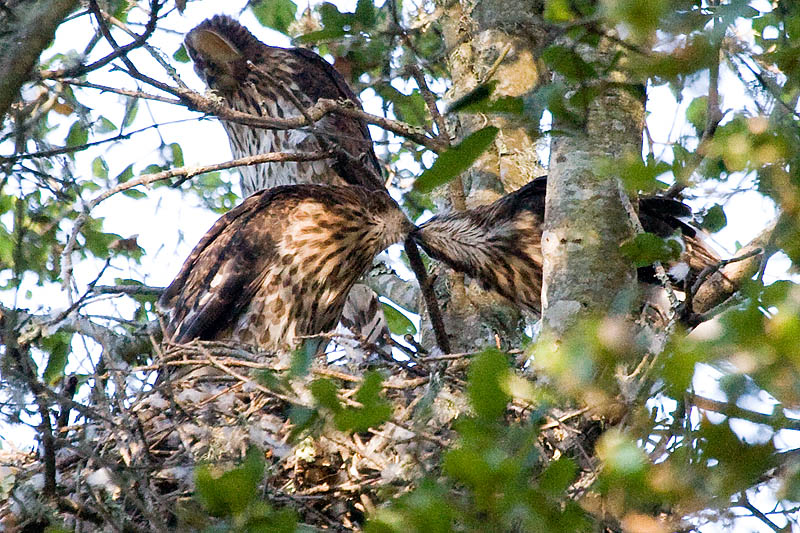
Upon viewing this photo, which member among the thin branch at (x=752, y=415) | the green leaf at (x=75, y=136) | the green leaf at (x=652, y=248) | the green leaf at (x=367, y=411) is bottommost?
the thin branch at (x=752, y=415)

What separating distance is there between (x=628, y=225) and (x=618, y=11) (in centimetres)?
178

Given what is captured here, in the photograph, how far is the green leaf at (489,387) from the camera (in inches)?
71.1

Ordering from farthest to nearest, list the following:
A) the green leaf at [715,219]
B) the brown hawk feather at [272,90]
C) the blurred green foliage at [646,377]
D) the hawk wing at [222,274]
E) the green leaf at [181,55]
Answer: the green leaf at [181,55], the brown hawk feather at [272,90], the hawk wing at [222,274], the green leaf at [715,219], the blurred green foliage at [646,377]

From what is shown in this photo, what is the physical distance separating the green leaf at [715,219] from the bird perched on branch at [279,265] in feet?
5.84

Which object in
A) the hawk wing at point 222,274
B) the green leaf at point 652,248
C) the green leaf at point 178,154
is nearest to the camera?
the green leaf at point 652,248

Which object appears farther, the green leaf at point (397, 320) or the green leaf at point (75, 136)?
the green leaf at point (397, 320)

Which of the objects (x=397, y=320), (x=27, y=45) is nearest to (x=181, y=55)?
(x=397, y=320)

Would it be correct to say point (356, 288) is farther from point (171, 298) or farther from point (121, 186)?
point (121, 186)

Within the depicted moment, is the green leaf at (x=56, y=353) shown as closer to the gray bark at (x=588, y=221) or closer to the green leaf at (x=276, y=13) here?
the green leaf at (x=276, y=13)

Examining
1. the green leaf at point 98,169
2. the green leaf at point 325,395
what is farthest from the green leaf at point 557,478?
the green leaf at point 98,169

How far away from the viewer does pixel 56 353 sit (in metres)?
5.04

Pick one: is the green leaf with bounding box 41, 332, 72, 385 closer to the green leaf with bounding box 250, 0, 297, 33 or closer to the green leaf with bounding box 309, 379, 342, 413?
the green leaf with bounding box 250, 0, 297, 33

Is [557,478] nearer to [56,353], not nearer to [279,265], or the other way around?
[279,265]

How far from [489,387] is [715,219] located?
7.78 ft
